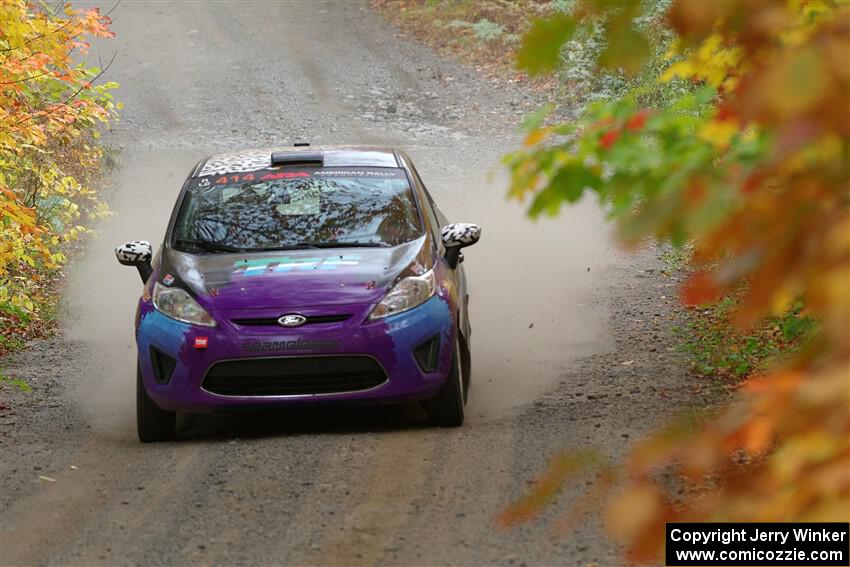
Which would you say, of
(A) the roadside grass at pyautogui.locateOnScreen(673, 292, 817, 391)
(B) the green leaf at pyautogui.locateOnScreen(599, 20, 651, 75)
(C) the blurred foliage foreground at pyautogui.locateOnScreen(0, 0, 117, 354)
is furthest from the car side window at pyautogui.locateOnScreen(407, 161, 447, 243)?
(B) the green leaf at pyautogui.locateOnScreen(599, 20, 651, 75)

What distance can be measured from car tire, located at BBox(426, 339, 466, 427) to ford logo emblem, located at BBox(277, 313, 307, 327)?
99cm

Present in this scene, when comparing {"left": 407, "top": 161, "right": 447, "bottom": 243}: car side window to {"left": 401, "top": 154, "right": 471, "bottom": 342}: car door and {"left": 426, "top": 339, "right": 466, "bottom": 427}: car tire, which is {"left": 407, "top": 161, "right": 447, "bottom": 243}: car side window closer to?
{"left": 401, "top": 154, "right": 471, "bottom": 342}: car door

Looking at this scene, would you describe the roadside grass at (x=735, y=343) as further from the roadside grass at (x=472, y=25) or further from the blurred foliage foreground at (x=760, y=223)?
the roadside grass at (x=472, y=25)

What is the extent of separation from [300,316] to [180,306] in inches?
31.7

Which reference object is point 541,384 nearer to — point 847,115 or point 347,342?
point 347,342

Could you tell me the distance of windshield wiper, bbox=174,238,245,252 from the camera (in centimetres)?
842

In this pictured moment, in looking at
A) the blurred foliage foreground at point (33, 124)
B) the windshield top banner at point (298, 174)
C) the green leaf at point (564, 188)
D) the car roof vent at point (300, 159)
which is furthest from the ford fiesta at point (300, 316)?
the green leaf at point (564, 188)

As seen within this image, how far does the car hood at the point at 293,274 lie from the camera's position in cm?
768

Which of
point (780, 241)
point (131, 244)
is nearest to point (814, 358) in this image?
point (780, 241)

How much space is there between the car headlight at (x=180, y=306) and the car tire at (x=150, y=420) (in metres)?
0.45

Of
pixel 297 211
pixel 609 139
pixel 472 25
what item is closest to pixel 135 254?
pixel 297 211

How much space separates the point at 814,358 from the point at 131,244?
684 centimetres

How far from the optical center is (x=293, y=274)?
7891 mm

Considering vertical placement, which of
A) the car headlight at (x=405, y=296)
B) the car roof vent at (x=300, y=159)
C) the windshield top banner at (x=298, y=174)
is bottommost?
the car headlight at (x=405, y=296)
